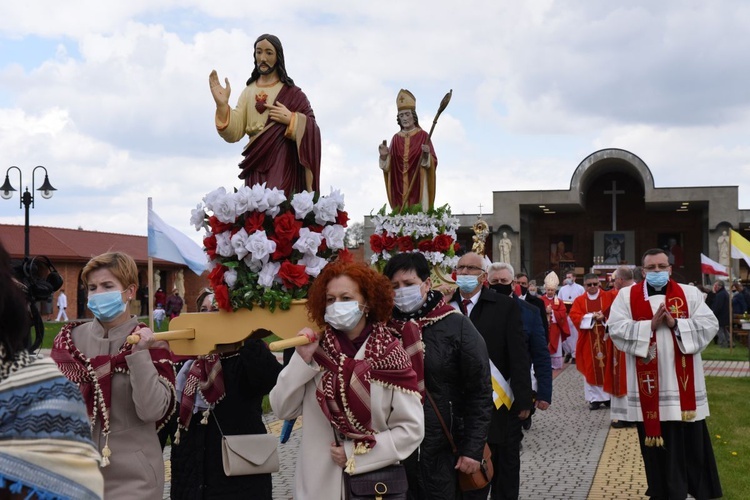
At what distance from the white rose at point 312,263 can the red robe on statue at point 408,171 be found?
5.80 meters

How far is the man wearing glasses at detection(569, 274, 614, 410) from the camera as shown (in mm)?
13227

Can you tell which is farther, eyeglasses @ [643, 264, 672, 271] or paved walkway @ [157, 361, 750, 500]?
paved walkway @ [157, 361, 750, 500]

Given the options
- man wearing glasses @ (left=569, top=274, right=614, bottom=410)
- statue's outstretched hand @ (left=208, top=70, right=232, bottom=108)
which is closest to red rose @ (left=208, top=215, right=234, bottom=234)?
statue's outstretched hand @ (left=208, top=70, right=232, bottom=108)

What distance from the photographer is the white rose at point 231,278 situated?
5.01m

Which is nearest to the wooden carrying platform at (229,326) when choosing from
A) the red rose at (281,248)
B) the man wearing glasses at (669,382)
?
the red rose at (281,248)

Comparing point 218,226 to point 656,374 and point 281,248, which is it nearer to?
point 281,248

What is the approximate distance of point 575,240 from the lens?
49.1m

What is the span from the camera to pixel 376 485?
3975mm

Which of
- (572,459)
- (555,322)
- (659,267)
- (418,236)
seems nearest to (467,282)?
(659,267)

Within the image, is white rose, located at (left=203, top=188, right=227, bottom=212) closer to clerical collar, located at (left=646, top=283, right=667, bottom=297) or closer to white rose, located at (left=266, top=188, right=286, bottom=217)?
white rose, located at (left=266, top=188, right=286, bottom=217)

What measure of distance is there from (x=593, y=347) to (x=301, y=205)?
919 cm

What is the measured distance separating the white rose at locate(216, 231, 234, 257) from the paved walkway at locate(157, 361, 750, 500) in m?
3.54

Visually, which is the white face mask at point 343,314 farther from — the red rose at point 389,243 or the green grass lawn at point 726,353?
the green grass lawn at point 726,353

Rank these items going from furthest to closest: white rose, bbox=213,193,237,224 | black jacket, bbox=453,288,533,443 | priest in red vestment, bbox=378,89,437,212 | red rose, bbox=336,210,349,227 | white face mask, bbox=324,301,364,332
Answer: priest in red vestment, bbox=378,89,437,212 → black jacket, bbox=453,288,533,443 → red rose, bbox=336,210,349,227 → white rose, bbox=213,193,237,224 → white face mask, bbox=324,301,364,332
